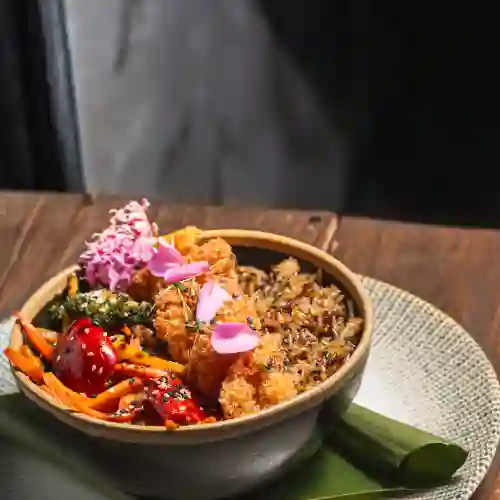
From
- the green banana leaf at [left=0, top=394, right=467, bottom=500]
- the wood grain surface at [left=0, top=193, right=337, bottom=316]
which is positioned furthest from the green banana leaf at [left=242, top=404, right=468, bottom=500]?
the wood grain surface at [left=0, top=193, right=337, bottom=316]

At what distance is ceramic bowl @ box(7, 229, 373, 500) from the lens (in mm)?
665

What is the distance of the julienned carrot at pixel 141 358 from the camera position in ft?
2.43

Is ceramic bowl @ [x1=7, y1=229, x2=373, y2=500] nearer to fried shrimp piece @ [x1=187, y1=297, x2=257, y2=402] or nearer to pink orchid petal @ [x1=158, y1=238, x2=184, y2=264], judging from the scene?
fried shrimp piece @ [x1=187, y1=297, x2=257, y2=402]

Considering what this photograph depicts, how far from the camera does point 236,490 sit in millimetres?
723

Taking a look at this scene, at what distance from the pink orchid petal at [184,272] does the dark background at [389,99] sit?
1059 mm

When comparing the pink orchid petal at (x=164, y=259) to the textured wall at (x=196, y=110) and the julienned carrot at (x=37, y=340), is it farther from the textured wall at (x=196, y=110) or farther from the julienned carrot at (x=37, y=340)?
the textured wall at (x=196, y=110)

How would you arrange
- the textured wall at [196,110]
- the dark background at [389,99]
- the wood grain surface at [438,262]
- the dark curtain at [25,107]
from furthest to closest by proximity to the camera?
the textured wall at [196,110]
the dark background at [389,99]
the dark curtain at [25,107]
the wood grain surface at [438,262]

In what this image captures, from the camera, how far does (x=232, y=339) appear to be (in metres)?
0.69

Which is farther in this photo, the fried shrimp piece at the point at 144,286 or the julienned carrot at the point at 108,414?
the fried shrimp piece at the point at 144,286

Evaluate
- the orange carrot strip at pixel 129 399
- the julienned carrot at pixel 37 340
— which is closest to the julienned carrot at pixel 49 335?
the julienned carrot at pixel 37 340

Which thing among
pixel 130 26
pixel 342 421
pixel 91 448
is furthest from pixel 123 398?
pixel 130 26

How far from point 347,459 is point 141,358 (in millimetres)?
183

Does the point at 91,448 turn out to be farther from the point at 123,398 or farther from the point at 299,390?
the point at 299,390

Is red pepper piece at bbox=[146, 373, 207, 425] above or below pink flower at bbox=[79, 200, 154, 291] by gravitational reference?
below
